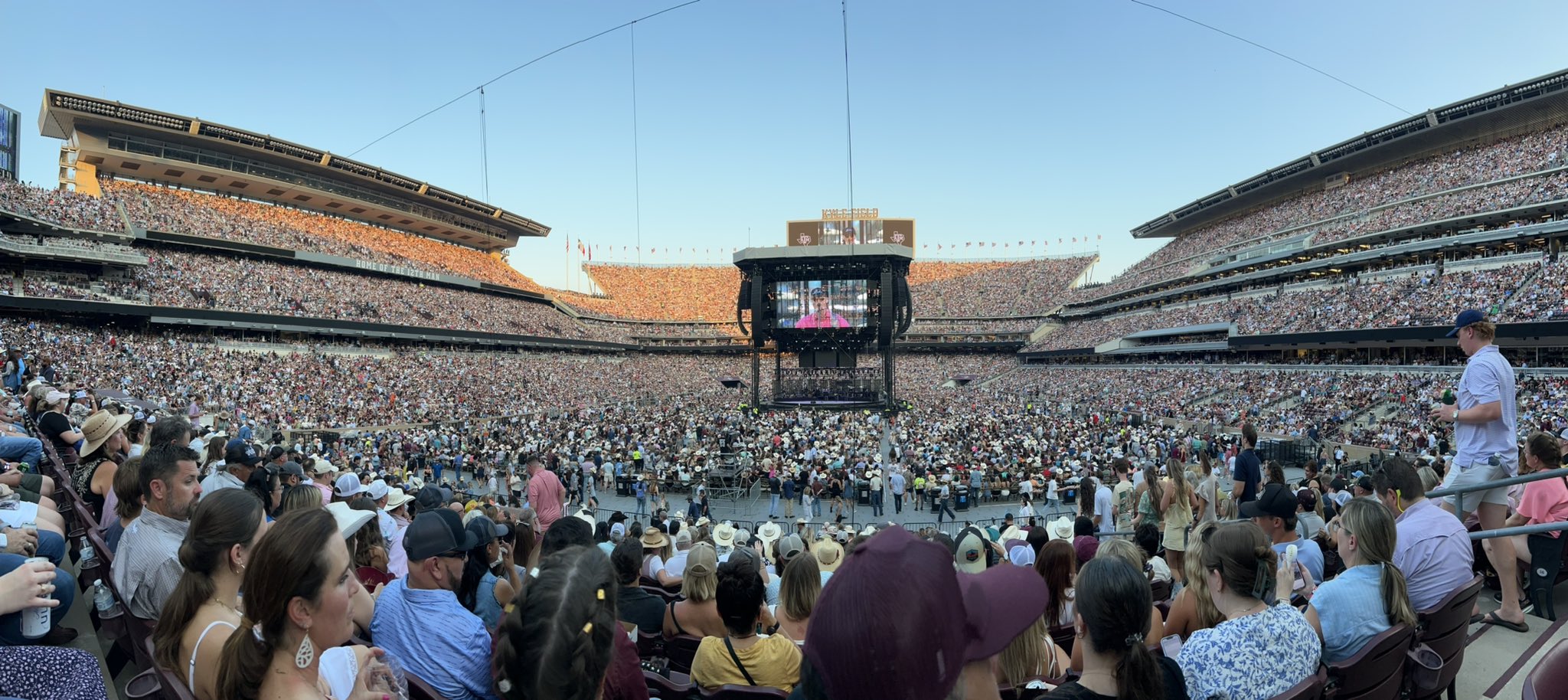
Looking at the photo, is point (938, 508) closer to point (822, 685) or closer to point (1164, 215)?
point (822, 685)

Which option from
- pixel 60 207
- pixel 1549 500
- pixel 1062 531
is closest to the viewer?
pixel 1549 500

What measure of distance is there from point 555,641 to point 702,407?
40.1 meters

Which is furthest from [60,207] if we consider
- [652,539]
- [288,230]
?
[652,539]

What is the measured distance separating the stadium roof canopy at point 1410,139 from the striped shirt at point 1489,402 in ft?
145

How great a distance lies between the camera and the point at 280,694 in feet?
6.32

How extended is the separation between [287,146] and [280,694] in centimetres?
5638

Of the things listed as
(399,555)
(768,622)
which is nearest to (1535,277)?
(768,622)

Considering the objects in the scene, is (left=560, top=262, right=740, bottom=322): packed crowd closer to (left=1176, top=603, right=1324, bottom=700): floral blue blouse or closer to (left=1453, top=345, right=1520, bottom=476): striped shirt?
(left=1453, top=345, right=1520, bottom=476): striped shirt

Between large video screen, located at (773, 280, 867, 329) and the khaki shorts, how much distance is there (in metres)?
33.7

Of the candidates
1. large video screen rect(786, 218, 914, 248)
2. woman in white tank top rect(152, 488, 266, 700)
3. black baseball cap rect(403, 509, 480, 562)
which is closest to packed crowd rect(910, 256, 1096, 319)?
large video screen rect(786, 218, 914, 248)

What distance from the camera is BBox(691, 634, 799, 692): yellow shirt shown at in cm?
316

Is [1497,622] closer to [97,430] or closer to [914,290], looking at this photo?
[97,430]

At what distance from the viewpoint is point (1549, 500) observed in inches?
190

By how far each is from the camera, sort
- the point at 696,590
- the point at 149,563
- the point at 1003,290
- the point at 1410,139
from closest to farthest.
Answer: the point at 149,563 → the point at 696,590 → the point at 1410,139 → the point at 1003,290
